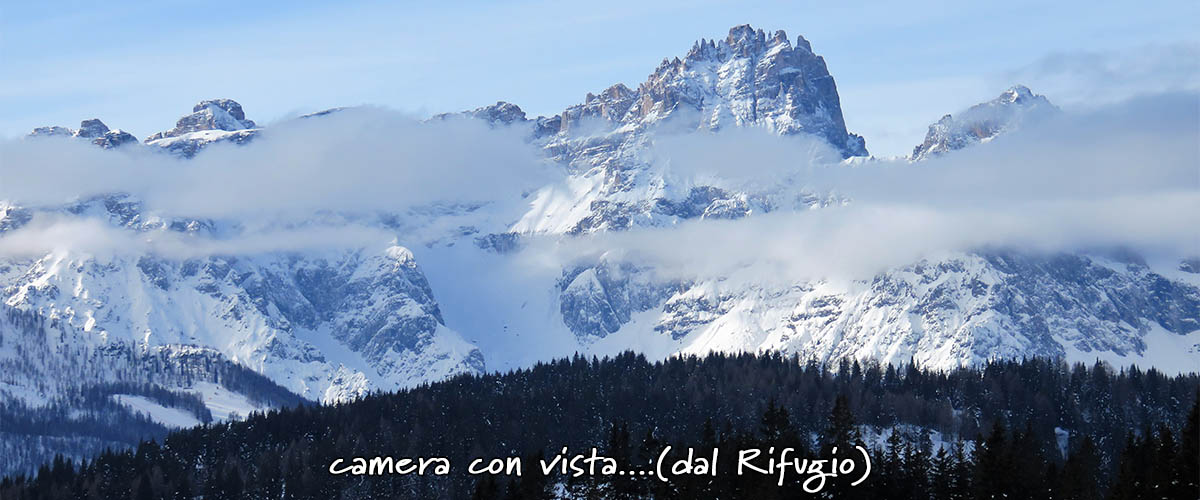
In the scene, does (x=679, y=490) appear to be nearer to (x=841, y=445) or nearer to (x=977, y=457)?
(x=841, y=445)

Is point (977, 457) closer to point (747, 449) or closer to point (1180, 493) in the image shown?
point (747, 449)

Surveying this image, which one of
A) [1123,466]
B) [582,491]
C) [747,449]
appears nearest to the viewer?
[1123,466]

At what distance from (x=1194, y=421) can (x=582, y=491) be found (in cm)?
5111

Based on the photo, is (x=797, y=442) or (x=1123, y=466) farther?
(x=797, y=442)

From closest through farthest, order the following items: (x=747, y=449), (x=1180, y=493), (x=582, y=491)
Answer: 1. (x=1180, y=493)
2. (x=747, y=449)
3. (x=582, y=491)

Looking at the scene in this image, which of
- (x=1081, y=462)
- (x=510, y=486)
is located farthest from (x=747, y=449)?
(x=1081, y=462)

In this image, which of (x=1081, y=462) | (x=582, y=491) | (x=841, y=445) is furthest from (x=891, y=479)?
(x=582, y=491)

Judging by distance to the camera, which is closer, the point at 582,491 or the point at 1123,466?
the point at 1123,466

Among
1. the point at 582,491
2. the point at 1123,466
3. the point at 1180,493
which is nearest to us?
the point at 1180,493

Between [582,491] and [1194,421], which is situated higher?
[1194,421]

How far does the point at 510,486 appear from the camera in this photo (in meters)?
128

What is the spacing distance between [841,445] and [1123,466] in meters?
21.3

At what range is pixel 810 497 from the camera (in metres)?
126

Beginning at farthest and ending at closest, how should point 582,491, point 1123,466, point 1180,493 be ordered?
1. point 582,491
2. point 1123,466
3. point 1180,493
